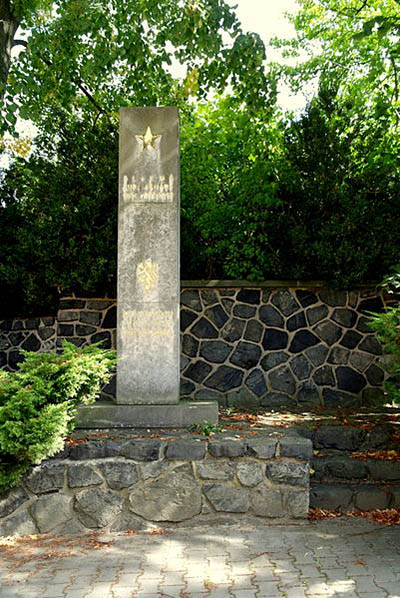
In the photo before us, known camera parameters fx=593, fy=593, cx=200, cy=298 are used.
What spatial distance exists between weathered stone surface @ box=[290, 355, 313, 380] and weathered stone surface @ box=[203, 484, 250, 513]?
3609 mm

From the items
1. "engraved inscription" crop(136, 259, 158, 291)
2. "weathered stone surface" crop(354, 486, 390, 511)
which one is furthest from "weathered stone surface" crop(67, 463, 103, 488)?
"weathered stone surface" crop(354, 486, 390, 511)

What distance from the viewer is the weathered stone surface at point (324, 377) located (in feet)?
27.8

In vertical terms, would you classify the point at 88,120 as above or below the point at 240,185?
above

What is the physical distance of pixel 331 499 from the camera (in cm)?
550

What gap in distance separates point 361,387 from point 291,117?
4.32m

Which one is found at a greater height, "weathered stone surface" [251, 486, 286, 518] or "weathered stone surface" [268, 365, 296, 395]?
"weathered stone surface" [268, 365, 296, 395]

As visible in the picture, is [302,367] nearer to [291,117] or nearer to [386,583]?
[291,117]

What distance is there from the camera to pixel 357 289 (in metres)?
8.56

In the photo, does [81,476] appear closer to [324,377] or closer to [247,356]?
[247,356]

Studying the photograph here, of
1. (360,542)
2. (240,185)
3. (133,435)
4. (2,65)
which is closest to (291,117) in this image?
(240,185)

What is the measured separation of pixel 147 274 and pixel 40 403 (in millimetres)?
1793

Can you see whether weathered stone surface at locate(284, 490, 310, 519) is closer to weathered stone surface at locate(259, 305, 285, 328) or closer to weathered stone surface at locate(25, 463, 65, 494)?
weathered stone surface at locate(25, 463, 65, 494)

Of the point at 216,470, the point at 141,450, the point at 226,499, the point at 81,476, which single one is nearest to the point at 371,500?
the point at 226,499

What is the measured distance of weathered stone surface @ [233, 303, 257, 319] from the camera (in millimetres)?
8664
